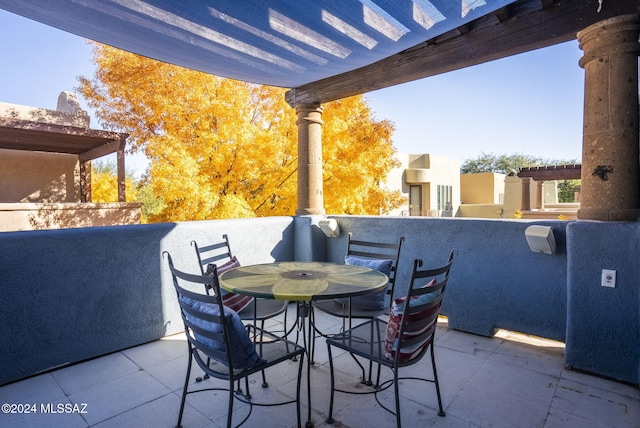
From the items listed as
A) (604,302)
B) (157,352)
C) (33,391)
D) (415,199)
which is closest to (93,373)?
(33,391)

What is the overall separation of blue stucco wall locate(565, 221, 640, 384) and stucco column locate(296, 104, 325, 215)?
113 inches

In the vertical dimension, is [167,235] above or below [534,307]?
above

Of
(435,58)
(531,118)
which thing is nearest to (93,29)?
(435,58)

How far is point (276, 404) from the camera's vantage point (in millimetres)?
1980

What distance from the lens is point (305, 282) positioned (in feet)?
7.10

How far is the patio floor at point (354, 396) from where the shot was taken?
6.41 ft

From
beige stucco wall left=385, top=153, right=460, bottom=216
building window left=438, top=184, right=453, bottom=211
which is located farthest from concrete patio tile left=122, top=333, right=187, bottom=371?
building window left=438, top=184, right=453, bottom=211

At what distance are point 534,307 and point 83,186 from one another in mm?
10109

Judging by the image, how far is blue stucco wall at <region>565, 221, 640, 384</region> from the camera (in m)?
2.32

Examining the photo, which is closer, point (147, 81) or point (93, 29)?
point (93, 29)

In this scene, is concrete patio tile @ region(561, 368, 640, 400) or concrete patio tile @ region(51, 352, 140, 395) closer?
concrete patio tile @ region(561, 368, 640, 400)

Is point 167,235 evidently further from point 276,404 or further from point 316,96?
point 316,96

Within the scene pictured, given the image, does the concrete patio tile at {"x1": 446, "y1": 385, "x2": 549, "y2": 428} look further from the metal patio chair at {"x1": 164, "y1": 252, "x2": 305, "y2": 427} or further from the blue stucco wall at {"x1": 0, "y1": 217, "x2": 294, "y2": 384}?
the blue stucco wall at {"x1": 0, "y1": 217, "x2": 294, "y2": 384}

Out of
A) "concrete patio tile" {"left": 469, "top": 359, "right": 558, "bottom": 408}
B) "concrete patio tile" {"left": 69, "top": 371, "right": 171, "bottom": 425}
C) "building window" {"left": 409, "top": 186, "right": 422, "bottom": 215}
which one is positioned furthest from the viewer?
"building window" {"left": 409, "top": 186, "right": 422, "bottom": 215}
